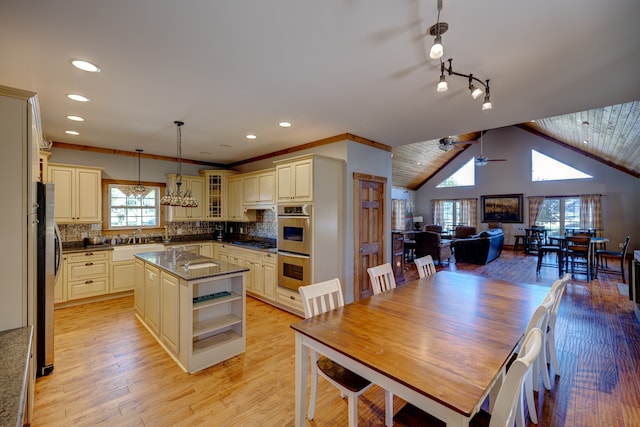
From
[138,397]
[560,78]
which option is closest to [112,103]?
[138,397]

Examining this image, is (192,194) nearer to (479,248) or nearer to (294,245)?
(294,245)

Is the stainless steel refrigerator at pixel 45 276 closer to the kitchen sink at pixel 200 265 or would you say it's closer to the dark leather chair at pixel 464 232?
the kitchen sink at pixel 200 265

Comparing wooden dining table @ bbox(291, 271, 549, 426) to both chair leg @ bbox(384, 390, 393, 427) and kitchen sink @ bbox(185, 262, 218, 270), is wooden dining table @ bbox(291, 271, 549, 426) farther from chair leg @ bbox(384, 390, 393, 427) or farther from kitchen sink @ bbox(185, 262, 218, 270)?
kitchen sink @ bbox(185, 262, 218, 270)

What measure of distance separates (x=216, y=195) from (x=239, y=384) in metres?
4.31

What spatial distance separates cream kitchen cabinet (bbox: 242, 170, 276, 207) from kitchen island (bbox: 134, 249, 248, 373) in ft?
6.08

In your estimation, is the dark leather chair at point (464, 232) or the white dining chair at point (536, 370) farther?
the dark leather chair at point (464, 232)

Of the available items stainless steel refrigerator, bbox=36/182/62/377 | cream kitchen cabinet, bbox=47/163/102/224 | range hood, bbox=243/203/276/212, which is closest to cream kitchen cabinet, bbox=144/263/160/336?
stainless steel refrigerator, bbox=36/182/62/377

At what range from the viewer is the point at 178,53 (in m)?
1.96

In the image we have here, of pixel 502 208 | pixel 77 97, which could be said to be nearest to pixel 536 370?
pixel 77 97

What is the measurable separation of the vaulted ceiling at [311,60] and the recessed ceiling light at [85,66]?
0.15 feet

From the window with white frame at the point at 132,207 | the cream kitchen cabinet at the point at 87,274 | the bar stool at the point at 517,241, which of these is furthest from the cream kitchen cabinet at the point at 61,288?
the bar stool at the point at 517,241

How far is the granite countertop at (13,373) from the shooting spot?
101cm

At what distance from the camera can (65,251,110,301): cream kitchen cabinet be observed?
4195 millimetres

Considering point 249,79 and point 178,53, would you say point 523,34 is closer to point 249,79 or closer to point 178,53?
point 249,79
